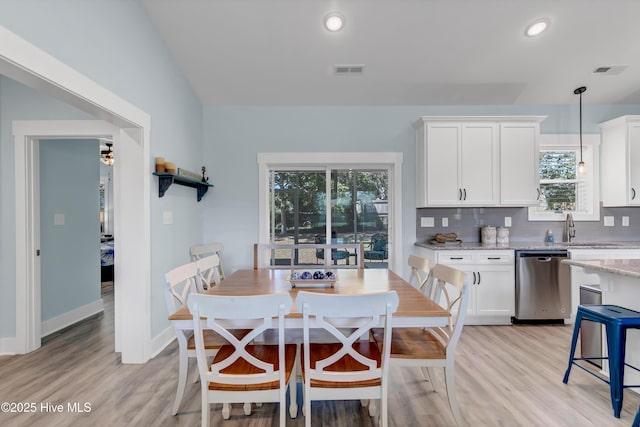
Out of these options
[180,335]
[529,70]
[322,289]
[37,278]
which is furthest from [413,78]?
[37,278]

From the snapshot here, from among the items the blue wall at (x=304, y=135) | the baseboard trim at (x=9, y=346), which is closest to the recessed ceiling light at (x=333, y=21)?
the blue wall at (x=304, y=135)

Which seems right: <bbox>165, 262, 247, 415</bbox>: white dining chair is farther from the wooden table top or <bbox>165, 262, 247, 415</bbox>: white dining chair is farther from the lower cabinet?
the lower cabinet

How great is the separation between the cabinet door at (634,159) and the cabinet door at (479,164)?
1612 millimetres

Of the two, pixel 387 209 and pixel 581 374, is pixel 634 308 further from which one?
pixel 387 209

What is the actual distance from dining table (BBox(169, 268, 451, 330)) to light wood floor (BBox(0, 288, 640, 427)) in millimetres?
727

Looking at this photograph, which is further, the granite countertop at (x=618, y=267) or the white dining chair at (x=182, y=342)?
the granite countertop at (x=618, y=267)

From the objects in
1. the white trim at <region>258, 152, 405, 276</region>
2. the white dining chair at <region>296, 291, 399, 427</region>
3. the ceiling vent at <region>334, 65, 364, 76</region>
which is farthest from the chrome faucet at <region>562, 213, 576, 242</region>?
the white dining chair at <region>296, 291, 399, 427</region>

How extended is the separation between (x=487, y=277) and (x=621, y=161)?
2.23m

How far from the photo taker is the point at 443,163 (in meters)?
3.81

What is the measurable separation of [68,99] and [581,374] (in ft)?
13.4

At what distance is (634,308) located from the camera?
2.21 m

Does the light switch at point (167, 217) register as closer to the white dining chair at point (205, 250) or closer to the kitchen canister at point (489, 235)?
the white dining chair at point (205, 250)

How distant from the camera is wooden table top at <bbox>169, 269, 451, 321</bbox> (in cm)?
165

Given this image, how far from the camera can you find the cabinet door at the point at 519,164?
12.4 feet
